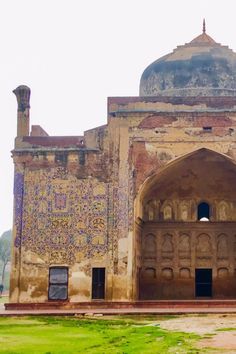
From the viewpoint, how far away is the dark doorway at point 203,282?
1947 centimetres

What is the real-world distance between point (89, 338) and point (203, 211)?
11069 mm

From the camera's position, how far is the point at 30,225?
1733 cm

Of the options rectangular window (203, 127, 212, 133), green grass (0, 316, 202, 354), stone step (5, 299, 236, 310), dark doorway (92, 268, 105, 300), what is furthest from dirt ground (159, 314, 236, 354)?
rectangular window (203, 127, 212, 133)

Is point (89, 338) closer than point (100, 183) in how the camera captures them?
Yes

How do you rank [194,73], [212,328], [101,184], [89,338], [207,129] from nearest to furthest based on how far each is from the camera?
[89,338] < [212,328] < [101,184] < [207,129] < [194,73]

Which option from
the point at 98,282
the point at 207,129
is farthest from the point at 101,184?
the point at 207,129

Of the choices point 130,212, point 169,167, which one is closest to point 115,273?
point 130,212

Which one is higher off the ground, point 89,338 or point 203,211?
point 203,211

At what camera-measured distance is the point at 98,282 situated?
55.7 ft

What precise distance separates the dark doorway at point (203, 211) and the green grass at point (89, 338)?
777 cm

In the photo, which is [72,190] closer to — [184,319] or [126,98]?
[126,98]

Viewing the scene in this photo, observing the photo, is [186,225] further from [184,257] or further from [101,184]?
[101,184]

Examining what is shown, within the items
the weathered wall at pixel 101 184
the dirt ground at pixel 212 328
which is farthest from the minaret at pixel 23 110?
the dirt ground at pixel 212 328

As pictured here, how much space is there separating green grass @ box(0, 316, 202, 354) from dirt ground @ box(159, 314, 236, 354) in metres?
0.24
